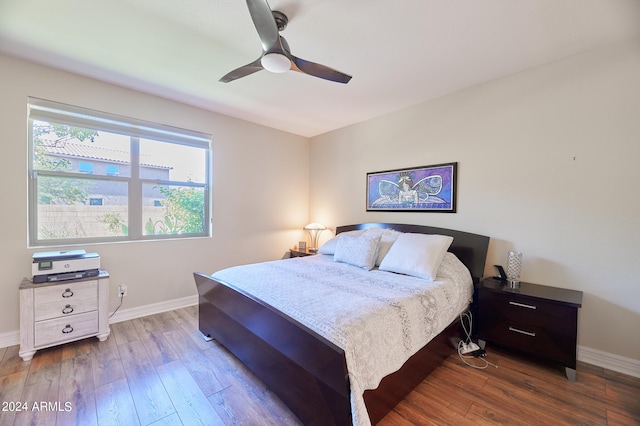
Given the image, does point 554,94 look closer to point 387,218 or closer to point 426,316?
point 387,218

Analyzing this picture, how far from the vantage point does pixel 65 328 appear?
7.32 ft

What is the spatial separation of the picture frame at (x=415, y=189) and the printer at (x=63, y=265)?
3.21 metres

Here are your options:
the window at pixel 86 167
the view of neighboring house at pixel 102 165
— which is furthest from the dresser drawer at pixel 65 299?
the window at pixel 86 167

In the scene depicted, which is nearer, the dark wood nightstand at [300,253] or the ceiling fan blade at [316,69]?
the ceiling fan blade at [316,69]

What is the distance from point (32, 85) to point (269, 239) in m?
3.02

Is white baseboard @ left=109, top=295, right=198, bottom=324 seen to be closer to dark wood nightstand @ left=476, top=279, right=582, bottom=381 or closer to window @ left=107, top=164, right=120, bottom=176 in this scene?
window @ left=107, top=164, right=120, bottom=176

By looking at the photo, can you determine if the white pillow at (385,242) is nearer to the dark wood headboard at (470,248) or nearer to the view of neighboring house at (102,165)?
A: the dark wood headboard at (470,248)

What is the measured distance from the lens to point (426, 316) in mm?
1830

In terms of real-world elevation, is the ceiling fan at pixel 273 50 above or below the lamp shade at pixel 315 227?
above

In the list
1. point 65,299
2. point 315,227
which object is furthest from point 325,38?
point 65,299

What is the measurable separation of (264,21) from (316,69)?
1.64 feet

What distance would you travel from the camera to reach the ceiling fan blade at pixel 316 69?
5.85 ft

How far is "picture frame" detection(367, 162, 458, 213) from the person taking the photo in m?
2.89

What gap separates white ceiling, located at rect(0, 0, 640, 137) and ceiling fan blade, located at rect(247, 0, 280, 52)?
291mm
